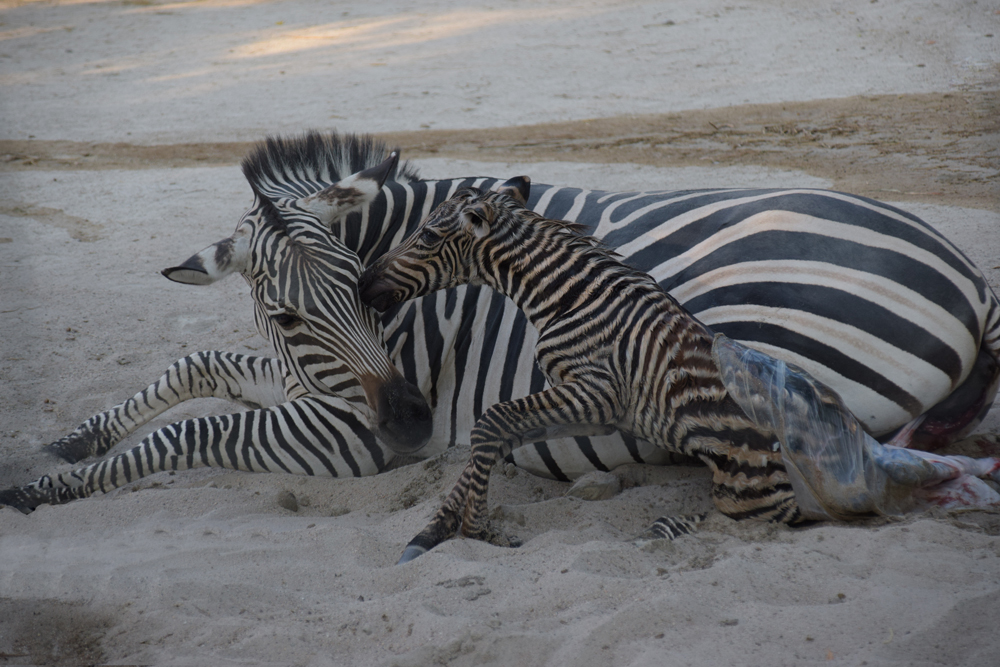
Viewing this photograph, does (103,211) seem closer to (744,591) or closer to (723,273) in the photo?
(723,273)

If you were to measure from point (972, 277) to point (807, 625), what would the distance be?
1.80 meters

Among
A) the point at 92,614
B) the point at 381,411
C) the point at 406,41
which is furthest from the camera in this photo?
the point at 406,41

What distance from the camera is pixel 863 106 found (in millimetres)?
10672

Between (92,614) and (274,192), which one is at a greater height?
(274,192)

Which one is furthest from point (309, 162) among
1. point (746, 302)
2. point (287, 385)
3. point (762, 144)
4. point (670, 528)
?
point (762, 144)

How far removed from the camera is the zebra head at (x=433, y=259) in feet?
12.1

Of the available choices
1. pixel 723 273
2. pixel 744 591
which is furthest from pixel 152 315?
pixel 744 591

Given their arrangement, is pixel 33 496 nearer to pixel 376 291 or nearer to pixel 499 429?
pixel 376 291

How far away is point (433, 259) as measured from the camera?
146 inches

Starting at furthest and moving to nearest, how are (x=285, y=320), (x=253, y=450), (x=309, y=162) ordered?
(x=309, y=162)
(x=253, y=450)
(x=285, y=320)

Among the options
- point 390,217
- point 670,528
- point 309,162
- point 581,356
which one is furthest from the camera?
point 309,162

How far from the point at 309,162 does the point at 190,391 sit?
153 centimetres

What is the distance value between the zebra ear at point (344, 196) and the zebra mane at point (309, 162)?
38 cm

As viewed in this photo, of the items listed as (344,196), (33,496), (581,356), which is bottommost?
(33,496)
